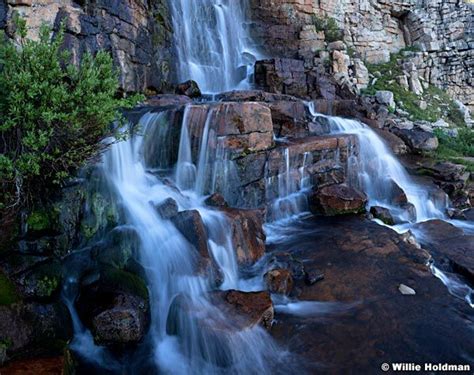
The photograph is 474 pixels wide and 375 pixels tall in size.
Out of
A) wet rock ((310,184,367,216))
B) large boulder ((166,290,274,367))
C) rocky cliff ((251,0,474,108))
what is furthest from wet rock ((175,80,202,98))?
large boulder ((166,290,274,367))

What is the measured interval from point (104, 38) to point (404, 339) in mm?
9664

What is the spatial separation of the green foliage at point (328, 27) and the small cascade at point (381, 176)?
8954mm

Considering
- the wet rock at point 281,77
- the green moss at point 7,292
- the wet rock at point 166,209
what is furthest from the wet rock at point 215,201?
the wet rock at point 281,77

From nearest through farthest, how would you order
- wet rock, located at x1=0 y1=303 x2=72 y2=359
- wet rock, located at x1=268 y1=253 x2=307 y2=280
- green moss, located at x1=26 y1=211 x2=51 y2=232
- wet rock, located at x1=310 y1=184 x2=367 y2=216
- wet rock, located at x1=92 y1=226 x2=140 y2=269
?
1. wet rock, located at x1=0 y1=303 x2=72 y2=359
2. green moss, located at x1=26 y1=211 x2=51 y2=232
3. wet rock, located at x1=92 y1=226 x2=140 y2=269
4. wet rock, located at x1=268 y1=253 x2=307 y2=280
5. wet rock, located at x1=310 y1=184 x2=367 y2=216

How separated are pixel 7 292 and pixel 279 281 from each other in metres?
3.65

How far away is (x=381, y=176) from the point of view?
10.6 meters

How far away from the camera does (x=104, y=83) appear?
470cm

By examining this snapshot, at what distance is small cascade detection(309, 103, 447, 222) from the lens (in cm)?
963

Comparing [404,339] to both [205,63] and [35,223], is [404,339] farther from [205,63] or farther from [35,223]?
[205,63]

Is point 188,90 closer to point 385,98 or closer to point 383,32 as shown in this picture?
point 385,98

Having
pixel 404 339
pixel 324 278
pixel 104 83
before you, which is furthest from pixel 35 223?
pixel 404 339

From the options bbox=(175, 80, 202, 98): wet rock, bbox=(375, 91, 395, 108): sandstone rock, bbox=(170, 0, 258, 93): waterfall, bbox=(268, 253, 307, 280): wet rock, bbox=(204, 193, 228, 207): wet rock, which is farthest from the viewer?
bbox=(375, 91, 395, 108): sandstone rock

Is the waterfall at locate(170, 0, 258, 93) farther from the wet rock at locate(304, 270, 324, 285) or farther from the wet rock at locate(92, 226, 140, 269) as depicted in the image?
the wet rock at locate(304, 270, 324, 285)

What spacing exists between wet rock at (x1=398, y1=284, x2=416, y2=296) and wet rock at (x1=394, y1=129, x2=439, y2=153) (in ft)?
30.8
